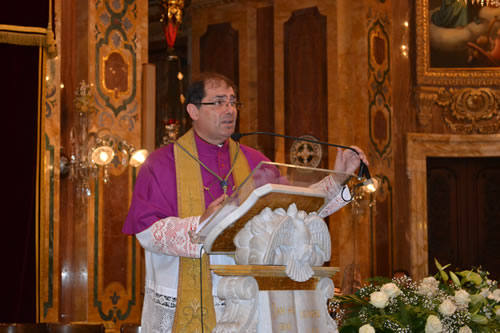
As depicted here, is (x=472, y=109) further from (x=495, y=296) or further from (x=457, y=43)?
(x=495, y=296)

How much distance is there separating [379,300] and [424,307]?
0.21 metres

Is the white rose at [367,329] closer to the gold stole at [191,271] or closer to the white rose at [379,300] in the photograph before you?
the white rose at [379,300]

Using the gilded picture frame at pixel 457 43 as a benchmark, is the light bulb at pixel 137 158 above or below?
below

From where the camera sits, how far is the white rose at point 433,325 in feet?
10.2

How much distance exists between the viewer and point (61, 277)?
840 cm

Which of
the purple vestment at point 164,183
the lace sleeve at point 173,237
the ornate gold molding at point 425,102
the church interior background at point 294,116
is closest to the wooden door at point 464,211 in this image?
the church interior background at point 294,116

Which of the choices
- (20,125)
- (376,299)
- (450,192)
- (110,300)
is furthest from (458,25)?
(376,299)

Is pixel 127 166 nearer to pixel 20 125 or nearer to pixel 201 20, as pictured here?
pixel 20 125

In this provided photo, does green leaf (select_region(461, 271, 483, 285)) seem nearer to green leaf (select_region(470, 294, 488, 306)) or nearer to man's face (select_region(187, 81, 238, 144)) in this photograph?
green leaf (select_region(470, 294, 488, 306))

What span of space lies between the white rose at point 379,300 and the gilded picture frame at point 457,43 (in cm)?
932

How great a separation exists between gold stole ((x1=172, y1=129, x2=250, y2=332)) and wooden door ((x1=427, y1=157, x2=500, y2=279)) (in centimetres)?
898

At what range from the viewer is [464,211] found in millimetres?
12352

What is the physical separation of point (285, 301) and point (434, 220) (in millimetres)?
9920

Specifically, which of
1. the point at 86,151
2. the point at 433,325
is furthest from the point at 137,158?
the point at 433,325
